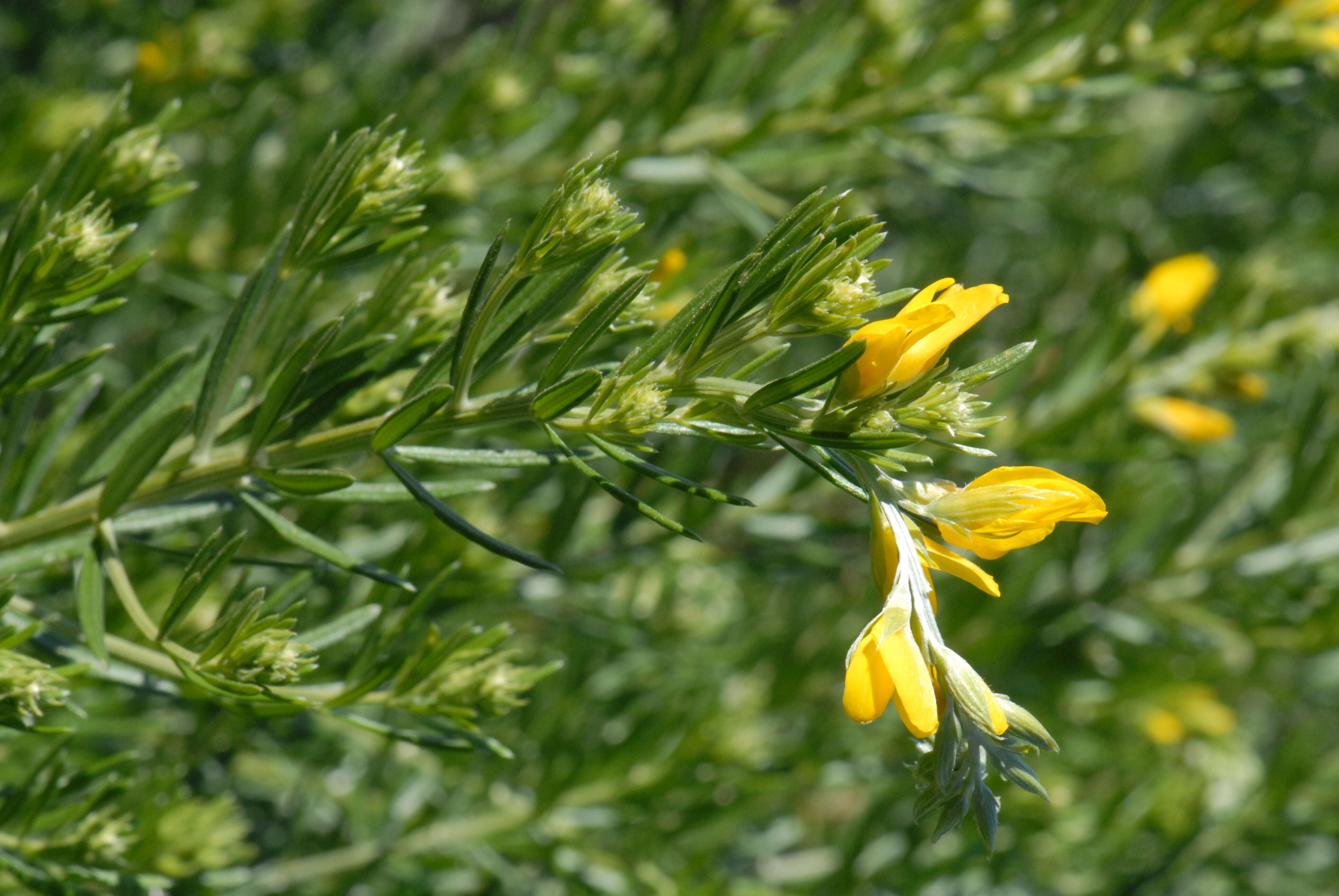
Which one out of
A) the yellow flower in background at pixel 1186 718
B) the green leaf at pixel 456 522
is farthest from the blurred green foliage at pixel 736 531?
the green leaf at pixel 456 522

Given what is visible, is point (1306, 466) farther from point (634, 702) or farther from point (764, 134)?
point (634, 702)

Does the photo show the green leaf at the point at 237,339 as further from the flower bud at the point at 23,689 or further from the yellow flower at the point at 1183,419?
the yellow flower at the point at 1183,419

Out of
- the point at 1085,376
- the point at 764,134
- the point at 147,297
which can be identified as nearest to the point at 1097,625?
the point at 1085,376

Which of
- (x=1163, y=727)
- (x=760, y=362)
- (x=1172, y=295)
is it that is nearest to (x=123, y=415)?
(x=760, y=362)

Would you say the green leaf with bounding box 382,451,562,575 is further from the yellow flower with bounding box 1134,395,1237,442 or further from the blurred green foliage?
the yellow flower with bounding box 1134,395,1237,442

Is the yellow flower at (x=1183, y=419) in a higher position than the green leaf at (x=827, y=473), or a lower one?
lower

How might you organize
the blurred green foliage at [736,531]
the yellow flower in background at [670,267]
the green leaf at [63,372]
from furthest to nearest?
1. the blurred green foliage at [736,531]
2. the yellow flower in background at [670,267]
3. the green leaf at [63,372]
